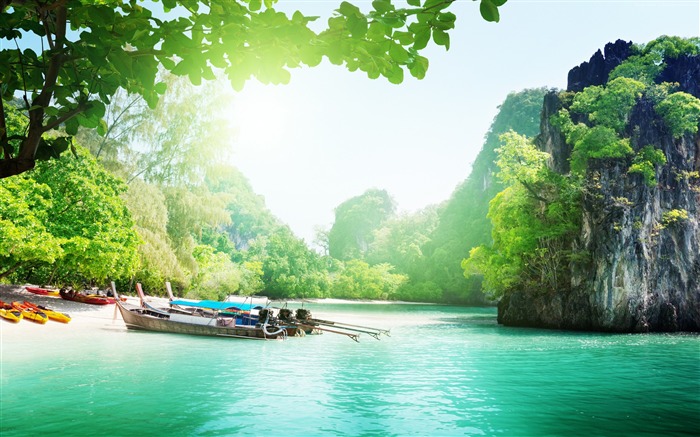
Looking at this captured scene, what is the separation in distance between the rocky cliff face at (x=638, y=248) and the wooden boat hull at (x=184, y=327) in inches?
744

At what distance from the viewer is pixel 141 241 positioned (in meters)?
25.2

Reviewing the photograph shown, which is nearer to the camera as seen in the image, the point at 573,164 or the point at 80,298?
the point at 80,298

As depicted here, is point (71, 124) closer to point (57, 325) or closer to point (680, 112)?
point (57, 325)

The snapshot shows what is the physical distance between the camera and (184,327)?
74.4 feet

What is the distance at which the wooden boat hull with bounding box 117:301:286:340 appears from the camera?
22266mm

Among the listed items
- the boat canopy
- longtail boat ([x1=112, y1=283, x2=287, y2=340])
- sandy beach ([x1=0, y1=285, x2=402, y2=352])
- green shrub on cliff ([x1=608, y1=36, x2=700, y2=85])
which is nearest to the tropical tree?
green shrub on cliff ([x1=608, y1=36, x2=700, y2=85])

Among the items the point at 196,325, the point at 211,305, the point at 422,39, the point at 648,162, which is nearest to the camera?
the point at 422,39

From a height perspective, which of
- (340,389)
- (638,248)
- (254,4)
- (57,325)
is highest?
(638,248)

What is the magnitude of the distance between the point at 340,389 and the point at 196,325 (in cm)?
1270

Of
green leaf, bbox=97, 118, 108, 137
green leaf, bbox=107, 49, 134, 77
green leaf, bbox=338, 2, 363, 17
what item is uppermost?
green leaf, bbox=338, 2, 363, 17

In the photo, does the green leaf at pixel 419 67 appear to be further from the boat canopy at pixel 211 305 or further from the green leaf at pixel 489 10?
the boat canopy at pixel 211 305

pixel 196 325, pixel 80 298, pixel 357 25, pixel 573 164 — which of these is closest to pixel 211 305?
pixel 196 325

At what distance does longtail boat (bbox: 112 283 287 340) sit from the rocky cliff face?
1882 cm

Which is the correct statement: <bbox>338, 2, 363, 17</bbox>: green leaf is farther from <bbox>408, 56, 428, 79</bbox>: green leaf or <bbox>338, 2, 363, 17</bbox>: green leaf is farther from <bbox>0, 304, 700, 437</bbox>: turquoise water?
<bbox>0, 304, 700, 437</bbox>: turquoise water
